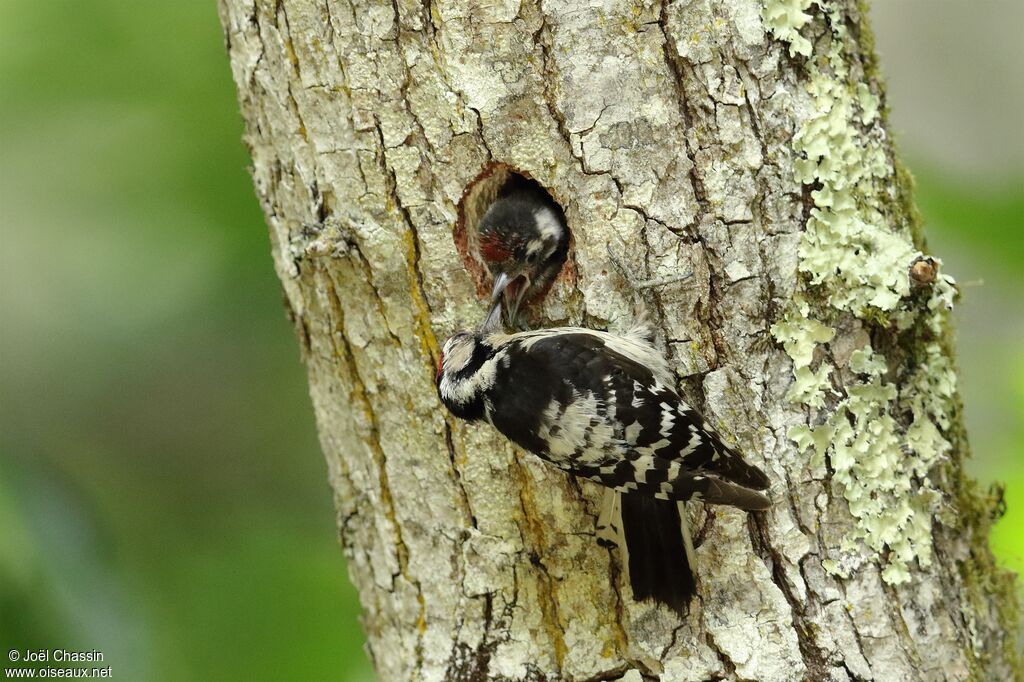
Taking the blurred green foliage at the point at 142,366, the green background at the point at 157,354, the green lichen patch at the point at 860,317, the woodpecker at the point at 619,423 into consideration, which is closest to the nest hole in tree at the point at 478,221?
the woodpecker at the point at 619,423

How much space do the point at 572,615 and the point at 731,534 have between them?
501mm

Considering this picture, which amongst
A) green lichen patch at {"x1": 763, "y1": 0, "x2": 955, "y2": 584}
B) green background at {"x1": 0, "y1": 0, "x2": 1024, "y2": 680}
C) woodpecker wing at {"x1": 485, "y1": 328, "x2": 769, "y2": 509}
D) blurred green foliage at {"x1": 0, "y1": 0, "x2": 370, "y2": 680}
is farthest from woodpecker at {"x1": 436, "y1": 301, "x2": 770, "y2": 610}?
blurred green foliage at {"x1": 0, "y1": 0, "x2": 370, "y2": 680}

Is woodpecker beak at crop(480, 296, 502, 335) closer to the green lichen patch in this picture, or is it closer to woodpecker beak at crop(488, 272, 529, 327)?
woodpecker beak at crop(488, 272, 529, 327)

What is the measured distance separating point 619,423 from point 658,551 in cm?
35

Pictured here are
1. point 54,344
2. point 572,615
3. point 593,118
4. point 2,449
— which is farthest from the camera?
point 54,344

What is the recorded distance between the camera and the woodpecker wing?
7.70 feet

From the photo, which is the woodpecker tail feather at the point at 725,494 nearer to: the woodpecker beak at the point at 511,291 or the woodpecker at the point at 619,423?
the woodpecker at the point at 619,423

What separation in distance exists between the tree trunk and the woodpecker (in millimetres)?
88

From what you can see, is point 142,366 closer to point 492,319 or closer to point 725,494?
point 492,319

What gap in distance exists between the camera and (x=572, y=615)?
8.75ft

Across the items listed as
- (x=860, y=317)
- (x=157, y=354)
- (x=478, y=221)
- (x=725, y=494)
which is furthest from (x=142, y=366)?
(x=860, y=317)

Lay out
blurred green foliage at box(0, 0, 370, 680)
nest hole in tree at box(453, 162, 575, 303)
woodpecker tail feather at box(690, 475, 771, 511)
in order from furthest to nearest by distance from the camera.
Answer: blurred green foliage at box(0, 0, 370, 680) < nest hole in tree at box(453, 162, 575, 303) < woodpecker tail feather at box(690, 475, 771, 511)

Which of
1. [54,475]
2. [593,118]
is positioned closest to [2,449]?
[54,475]

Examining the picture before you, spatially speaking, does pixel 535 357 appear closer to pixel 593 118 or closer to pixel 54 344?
pixel 593 118
